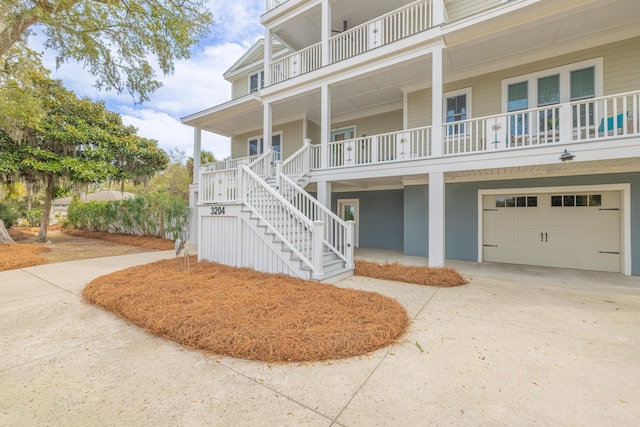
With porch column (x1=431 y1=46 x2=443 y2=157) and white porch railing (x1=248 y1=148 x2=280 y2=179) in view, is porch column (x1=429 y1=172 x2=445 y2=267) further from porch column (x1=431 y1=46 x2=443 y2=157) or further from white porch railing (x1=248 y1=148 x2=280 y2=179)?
white porch railing (x1=248 y1=148 x2=280 y2=179)

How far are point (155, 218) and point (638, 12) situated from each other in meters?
16.5

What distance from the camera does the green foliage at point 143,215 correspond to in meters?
11.8

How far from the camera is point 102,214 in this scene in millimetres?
14688

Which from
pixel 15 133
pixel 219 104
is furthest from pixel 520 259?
pixel 15 133

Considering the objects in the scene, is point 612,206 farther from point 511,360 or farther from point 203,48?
point 203,48

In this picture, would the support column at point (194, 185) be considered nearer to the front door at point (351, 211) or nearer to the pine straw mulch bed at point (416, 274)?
the front door at point (351, 211)

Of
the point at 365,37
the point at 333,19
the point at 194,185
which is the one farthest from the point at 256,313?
the point at 333,19

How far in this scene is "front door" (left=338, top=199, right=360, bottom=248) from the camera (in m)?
11.2

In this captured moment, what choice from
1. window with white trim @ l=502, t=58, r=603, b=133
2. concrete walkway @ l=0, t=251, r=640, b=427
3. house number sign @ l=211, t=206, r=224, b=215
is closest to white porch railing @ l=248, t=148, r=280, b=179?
house number sign @ l=211, t=206, r=224, b=215

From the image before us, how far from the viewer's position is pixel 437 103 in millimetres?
6504

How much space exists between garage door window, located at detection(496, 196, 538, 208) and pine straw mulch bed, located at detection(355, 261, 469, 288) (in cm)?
342

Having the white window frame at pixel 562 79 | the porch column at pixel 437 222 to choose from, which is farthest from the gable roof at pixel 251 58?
the porch column at pixel 437 222

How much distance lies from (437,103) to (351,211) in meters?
5.75

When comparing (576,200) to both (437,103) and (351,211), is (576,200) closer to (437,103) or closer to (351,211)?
(437,103)
